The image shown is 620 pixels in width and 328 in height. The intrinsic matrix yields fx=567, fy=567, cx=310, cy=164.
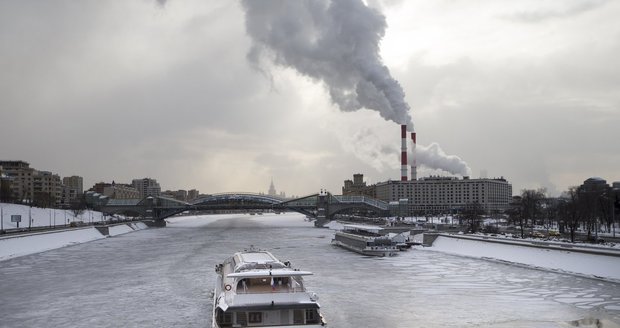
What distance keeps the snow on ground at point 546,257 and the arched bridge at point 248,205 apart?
9730cm

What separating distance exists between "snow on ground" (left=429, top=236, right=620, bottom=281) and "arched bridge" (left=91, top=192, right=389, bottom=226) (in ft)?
319

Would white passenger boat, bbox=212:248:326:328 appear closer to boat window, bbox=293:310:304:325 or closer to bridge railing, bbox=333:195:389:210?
boat window, bbox=293:310:304:325

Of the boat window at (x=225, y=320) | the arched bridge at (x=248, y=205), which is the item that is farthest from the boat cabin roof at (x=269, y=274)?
the arched bridge at (x=248, y=205)

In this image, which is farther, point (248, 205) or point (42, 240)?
point (248, 205)

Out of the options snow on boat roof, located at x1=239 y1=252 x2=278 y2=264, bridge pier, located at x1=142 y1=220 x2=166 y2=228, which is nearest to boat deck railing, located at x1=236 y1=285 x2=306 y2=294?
snow on boat roof, located at x1=239 y1=252 x2=278 y2=264

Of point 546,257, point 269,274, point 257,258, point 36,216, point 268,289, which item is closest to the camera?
point 269,274

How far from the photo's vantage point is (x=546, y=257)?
46.3m

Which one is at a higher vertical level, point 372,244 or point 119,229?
point 372,244

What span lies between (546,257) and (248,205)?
136 metres

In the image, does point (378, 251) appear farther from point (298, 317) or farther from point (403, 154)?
point (403, 154)

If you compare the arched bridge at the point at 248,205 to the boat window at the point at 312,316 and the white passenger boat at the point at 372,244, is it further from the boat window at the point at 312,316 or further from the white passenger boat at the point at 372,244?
the boat window at the point at 312,316

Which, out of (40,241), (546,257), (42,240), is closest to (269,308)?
(546,257)

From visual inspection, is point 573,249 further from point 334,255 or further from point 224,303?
point 224,303

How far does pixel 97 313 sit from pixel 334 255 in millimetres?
38166
